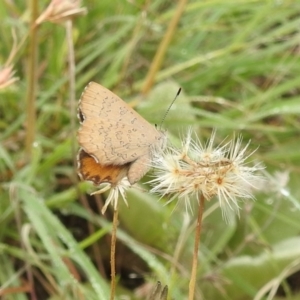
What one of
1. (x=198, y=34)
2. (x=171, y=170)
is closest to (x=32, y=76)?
(x=171, y=170)

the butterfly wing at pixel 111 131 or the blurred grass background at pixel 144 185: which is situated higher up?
the butterfly wing at pixel 111 131

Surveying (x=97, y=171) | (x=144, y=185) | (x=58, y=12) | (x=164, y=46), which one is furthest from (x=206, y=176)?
(x=164, y=46)

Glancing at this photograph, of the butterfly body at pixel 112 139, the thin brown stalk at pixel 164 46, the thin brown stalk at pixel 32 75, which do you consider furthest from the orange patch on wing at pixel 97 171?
→ the thin brown stalk at pixel 164 46

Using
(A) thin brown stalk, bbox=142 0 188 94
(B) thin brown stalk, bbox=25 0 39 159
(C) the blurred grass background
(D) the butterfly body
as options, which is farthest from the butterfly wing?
(A) thin brown stalk, bbox=142 0 188 94

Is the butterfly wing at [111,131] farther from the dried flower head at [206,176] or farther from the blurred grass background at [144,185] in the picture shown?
the blurred grass background at [144,185]

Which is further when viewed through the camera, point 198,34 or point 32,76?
point 198,34

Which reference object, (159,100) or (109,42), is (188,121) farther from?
(109,42)

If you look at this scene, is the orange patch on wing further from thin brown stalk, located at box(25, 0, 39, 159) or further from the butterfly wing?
thin brown stalk, located at box(25, 0, 39, 159)
